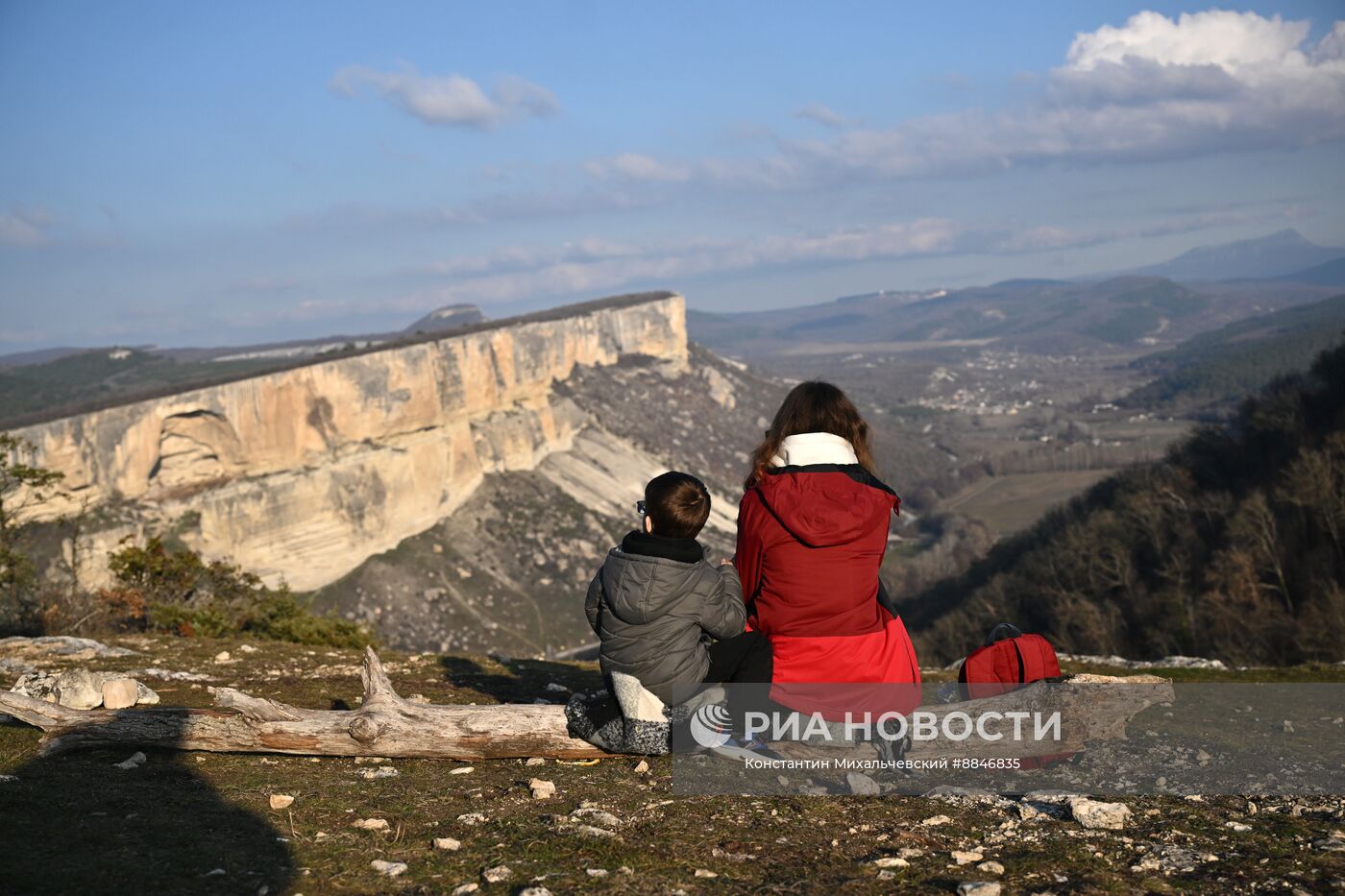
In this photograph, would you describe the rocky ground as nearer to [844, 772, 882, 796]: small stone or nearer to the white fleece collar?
[844, 772, 882, 796]: small stone

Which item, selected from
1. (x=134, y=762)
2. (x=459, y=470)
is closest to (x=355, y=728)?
(x=134, y=762)

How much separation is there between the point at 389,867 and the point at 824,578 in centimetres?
286

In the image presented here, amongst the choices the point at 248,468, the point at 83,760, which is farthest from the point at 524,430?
the point at 83,760

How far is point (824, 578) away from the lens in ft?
18.6

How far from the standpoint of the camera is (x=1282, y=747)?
716 centimetres

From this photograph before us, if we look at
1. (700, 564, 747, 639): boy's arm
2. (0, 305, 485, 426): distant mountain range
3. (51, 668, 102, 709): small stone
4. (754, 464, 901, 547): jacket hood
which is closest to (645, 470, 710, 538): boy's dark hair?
(700, 564, 747, 639): boy's arm

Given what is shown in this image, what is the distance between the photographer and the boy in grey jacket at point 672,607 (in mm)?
5500

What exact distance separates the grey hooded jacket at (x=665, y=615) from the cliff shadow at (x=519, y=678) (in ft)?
10.5

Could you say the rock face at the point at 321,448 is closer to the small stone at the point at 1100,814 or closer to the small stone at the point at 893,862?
the small stone at the point at 893,862

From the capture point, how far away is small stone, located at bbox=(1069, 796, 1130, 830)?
4.66 metres

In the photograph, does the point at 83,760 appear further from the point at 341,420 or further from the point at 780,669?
the point at 341,420

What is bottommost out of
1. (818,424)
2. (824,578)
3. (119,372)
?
(824,578)

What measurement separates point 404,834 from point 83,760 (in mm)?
2833

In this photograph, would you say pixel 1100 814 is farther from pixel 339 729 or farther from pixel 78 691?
pixel 78 691
